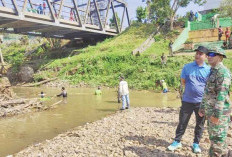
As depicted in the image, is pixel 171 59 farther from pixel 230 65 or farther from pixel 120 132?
pixel 120 132

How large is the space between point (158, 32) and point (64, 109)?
73.1 ft

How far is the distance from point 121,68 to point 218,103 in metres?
18.1

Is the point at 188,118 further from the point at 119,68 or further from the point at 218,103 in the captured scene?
the point at 119,68

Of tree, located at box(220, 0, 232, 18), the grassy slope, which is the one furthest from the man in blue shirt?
tree, located at box(220, 0, 232, 18)

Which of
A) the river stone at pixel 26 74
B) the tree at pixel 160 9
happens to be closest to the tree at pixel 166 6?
the tree at pixel 160 9

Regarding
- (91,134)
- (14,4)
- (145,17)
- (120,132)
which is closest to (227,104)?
(120,132)

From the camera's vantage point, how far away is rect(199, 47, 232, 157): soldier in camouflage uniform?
10.6ft

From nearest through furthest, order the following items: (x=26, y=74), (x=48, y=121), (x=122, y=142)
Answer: (x=122, y=142) < (x=48, y=121) < (x=26, y=74)

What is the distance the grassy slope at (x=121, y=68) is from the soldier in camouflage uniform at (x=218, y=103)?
12821mm

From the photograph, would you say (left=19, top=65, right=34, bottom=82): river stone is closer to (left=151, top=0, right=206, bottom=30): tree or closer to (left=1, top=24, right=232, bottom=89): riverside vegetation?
(left=1, top=24, right=232, bottom=89): riverside vegetation

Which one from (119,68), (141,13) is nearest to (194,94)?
(119,68)

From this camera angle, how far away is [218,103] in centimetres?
322

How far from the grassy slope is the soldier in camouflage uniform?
1282 centimetres

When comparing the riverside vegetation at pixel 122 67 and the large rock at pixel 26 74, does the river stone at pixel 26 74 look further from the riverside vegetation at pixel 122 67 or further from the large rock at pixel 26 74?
the riverside vegetation at pixel 122 67
